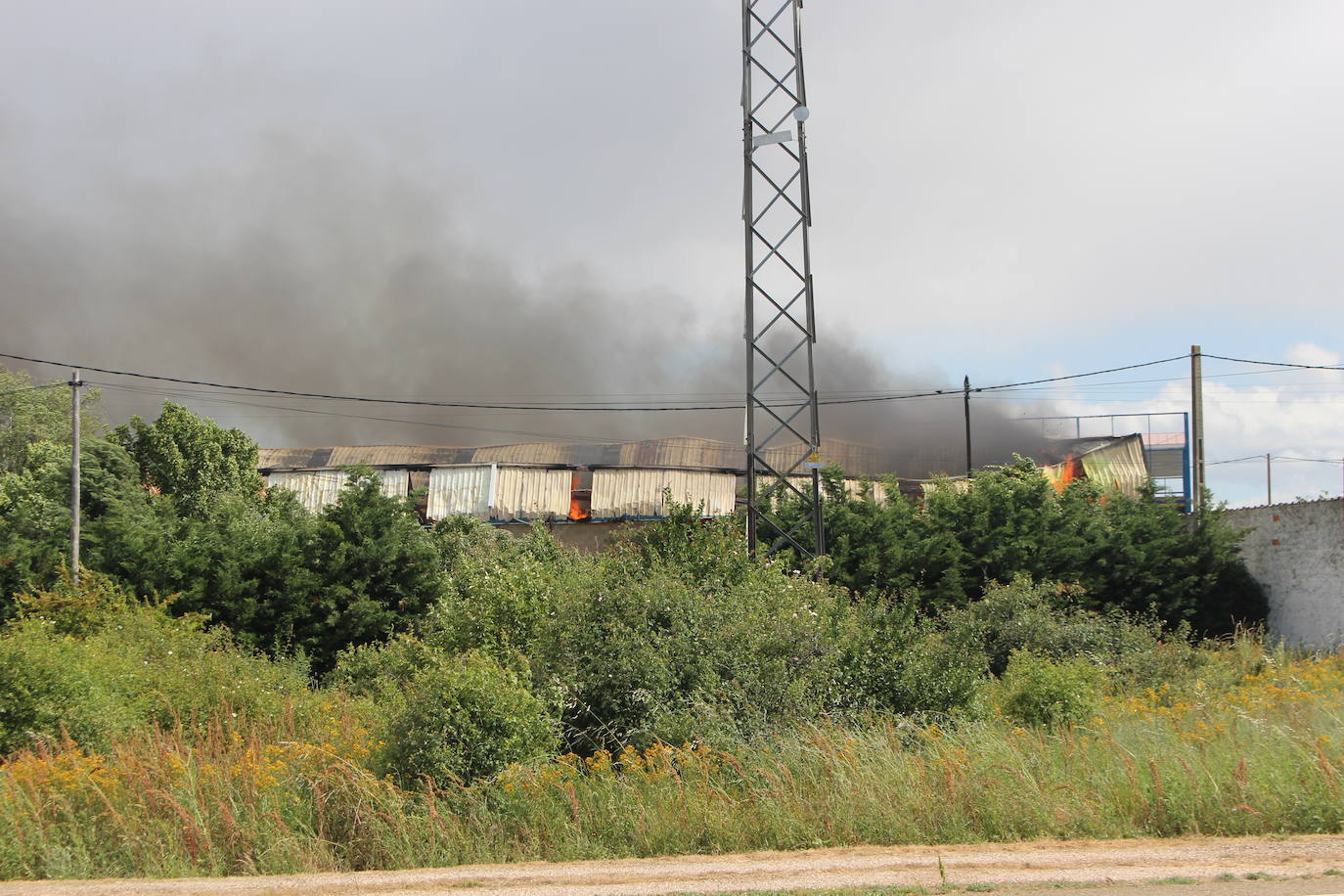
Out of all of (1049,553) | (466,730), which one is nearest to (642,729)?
(466,730)

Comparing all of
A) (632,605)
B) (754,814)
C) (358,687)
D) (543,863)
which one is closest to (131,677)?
(358,687)

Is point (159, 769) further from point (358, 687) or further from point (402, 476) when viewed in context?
point (402, 476)

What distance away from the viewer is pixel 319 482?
3669cm

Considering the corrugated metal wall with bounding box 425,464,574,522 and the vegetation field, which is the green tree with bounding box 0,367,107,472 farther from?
the vegetation field

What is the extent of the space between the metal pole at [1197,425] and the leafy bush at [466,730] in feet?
75.1

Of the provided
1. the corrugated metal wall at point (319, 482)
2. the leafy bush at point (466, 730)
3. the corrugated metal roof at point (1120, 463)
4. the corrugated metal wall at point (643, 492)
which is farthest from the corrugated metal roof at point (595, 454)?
the leafy bush at point (466, 730)

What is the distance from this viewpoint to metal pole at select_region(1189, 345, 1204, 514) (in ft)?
89.3

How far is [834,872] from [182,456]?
29.3 meters

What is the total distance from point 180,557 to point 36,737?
11477 millimetres

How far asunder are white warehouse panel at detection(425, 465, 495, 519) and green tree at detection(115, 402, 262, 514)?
585 centimetres

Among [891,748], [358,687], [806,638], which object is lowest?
[358,687]

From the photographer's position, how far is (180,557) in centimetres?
2322

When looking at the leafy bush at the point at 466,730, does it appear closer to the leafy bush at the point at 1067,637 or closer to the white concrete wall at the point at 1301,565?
the leafy bush at the point at 1067,637

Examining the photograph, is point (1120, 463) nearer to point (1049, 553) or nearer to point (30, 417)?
point (1049, 553)
